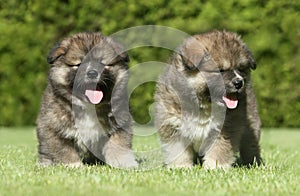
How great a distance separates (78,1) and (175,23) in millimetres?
1696

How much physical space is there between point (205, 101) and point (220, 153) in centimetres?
50

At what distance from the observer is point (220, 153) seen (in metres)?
6.02

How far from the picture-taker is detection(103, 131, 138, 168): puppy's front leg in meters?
6.07

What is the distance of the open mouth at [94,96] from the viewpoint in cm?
598

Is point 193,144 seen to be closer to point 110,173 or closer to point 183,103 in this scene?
point 183,103

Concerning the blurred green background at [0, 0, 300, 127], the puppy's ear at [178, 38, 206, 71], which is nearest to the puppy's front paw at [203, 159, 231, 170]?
the puppy's ear at [178, 38, 206, 71]

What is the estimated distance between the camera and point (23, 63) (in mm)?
11273

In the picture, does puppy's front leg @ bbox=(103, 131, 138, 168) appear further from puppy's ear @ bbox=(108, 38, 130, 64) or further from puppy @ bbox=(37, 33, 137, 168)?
puppy's ear @ bbox=(108, 38, 130, 64)

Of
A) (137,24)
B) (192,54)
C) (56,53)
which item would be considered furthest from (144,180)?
(137,24)

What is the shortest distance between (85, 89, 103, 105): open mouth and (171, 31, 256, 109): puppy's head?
0.77 metres

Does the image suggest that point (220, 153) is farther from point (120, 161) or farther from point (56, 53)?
point (56, 53)

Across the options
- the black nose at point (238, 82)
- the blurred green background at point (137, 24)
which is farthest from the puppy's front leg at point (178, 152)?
the blurred green background at point (137, 24)

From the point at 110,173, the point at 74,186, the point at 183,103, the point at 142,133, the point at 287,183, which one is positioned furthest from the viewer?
the point at 142,133

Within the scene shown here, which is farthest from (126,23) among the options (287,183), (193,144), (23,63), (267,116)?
(287,183)
